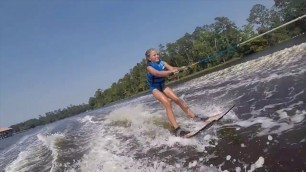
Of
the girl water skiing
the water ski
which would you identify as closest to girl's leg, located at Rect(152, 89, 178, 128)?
the girl water skiing

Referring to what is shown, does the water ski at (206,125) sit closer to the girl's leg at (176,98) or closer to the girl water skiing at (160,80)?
the girl water skiing at (160,80)

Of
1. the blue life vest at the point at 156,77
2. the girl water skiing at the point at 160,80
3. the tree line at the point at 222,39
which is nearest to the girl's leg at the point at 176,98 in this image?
the girl water skiing at the point at 160,80

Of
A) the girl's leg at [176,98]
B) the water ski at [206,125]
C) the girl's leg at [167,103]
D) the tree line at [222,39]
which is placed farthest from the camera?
the tree line at [222,39]

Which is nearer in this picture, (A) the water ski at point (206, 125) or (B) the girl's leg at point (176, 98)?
(A) the water ski at point (206, 125)

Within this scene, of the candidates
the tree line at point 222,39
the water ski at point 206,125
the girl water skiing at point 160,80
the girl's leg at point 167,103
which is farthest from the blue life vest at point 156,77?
the tree line at point 222,39

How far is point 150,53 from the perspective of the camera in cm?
824

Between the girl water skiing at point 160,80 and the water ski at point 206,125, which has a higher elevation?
the girl water skiing at point 160,80

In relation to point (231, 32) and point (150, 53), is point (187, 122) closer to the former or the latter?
point (150, 53)

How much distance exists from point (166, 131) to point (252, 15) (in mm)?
104201

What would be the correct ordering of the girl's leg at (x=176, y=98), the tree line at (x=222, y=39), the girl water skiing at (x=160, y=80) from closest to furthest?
the girl water skiing at (x=160, y=80)
the girl's leg at (x=176, y=98)
the tree line at (x=222, y=39)

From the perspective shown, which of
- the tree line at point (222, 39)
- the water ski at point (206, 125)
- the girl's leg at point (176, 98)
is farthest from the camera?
the tree line at point (222, 39)

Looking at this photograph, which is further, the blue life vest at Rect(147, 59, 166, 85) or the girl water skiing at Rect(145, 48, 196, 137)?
the blue life vest at Rect(147, 59, 166, 85)

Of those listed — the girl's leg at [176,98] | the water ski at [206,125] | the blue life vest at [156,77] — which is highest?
the blue life vest at [156,77]

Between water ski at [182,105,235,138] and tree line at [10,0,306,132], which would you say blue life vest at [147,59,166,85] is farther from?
tree line at [10,0,306,132]
